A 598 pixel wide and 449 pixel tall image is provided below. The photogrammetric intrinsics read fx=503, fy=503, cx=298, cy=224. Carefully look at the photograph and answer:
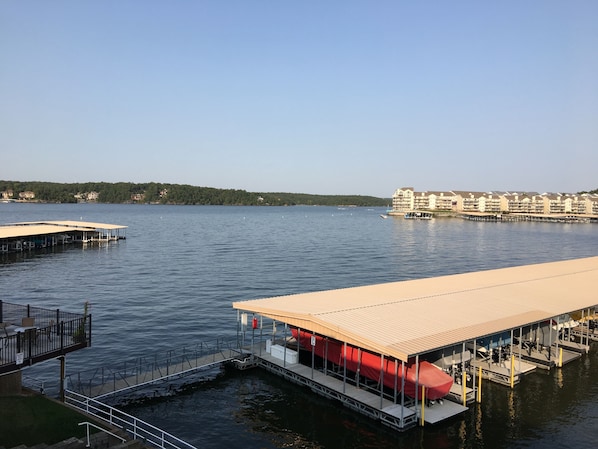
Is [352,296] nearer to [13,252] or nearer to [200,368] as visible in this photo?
[200,368]

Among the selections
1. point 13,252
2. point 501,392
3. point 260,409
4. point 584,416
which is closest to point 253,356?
point 260,409

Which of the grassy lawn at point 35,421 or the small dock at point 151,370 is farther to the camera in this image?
the small dock at point 151,370

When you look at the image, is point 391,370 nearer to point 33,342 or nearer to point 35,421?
point 35,421

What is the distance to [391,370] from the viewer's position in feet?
89.0

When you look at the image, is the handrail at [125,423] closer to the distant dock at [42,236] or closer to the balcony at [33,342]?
the balcony at [33,342]

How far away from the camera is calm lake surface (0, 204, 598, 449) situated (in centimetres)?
2539

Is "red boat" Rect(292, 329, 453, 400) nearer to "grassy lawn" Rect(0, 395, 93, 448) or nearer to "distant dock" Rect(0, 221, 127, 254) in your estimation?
"grassy lawn" Rect(0, 395, 93, 448)

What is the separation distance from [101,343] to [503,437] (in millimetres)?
30320

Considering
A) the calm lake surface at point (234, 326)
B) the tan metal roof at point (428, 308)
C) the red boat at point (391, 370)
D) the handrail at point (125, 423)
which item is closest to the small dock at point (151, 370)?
the calm lake surface at point (234, 326)

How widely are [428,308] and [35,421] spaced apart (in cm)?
2282

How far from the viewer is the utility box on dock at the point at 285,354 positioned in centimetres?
3203

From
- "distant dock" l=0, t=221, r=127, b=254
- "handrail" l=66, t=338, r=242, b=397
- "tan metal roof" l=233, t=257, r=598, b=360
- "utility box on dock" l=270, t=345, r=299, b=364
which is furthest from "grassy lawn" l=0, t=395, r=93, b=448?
"distant dock" l=0, t=221, r=127, b=254

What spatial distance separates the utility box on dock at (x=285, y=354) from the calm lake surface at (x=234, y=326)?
56.6 inches

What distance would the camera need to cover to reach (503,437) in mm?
25172
